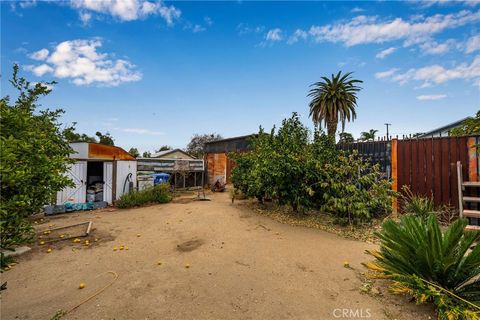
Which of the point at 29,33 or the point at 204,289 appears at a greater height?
the point at 29,33

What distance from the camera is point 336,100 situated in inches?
727

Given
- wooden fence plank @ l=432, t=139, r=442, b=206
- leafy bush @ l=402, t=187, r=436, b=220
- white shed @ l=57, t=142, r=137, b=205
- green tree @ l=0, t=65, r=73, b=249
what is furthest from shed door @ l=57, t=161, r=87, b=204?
wooden fence plank @ l=432, t=139, r=442, b=206

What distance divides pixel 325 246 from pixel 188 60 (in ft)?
31.1

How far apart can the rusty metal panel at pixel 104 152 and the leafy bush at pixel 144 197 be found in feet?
6.53

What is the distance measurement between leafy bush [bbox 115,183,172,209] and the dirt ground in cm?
370

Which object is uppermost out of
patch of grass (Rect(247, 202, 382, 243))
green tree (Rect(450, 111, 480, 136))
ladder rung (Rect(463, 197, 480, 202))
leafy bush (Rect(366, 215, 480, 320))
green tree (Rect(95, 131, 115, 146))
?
green tree (Rect(95, 131, 115, 146))

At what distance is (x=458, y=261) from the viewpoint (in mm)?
2574

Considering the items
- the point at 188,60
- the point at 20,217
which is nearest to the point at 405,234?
the point at 20,217

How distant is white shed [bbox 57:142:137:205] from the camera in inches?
365

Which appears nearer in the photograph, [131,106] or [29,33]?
[29,33]

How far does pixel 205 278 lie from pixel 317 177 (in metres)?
4.08

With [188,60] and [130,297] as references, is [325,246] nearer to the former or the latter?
[130,297]

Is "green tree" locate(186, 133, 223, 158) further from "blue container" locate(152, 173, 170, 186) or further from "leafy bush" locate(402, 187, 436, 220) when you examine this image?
"leafy bush" locate(402, 187, 436, 220)

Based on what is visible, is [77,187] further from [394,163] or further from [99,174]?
[394,163]
